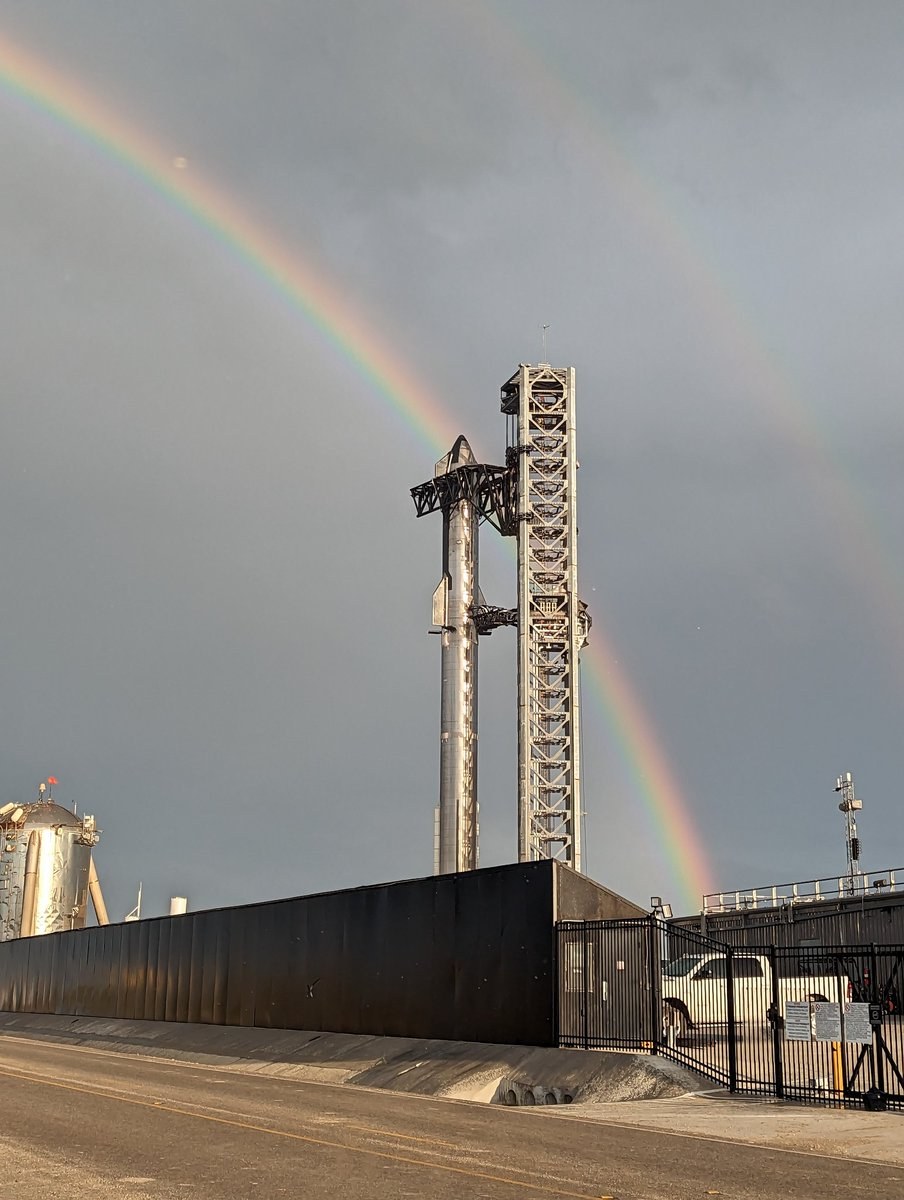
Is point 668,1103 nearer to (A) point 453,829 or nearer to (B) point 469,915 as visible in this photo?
(B) point 469,915

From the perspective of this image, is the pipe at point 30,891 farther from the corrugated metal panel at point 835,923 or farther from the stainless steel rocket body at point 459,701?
the corrugated metal panel at point 835,923

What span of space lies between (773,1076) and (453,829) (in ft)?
137

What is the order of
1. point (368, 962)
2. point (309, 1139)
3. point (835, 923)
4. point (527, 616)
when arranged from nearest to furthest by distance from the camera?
point (309, 1139) → point (368, 962) → point (835, 923) → point (527, 616)

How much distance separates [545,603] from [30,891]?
33.9 meters

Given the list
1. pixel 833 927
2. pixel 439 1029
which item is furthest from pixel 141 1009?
pixel 833 927

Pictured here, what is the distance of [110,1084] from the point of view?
2400cm

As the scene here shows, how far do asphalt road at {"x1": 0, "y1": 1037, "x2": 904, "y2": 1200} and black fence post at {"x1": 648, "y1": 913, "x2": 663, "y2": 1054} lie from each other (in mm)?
4340

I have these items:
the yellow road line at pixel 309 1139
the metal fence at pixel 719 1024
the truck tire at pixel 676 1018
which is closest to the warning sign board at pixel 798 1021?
the metal fence at pixel 719 1024

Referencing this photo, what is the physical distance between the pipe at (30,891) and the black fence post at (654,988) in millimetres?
54816

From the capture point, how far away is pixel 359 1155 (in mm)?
14148

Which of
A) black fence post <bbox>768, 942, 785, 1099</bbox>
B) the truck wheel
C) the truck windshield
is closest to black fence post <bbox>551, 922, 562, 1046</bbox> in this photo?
the truck wheel

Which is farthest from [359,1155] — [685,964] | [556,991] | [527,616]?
[527,616]

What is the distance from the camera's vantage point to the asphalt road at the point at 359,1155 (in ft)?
38.8

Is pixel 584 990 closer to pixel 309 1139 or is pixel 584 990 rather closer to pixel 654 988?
pixel 654 988
